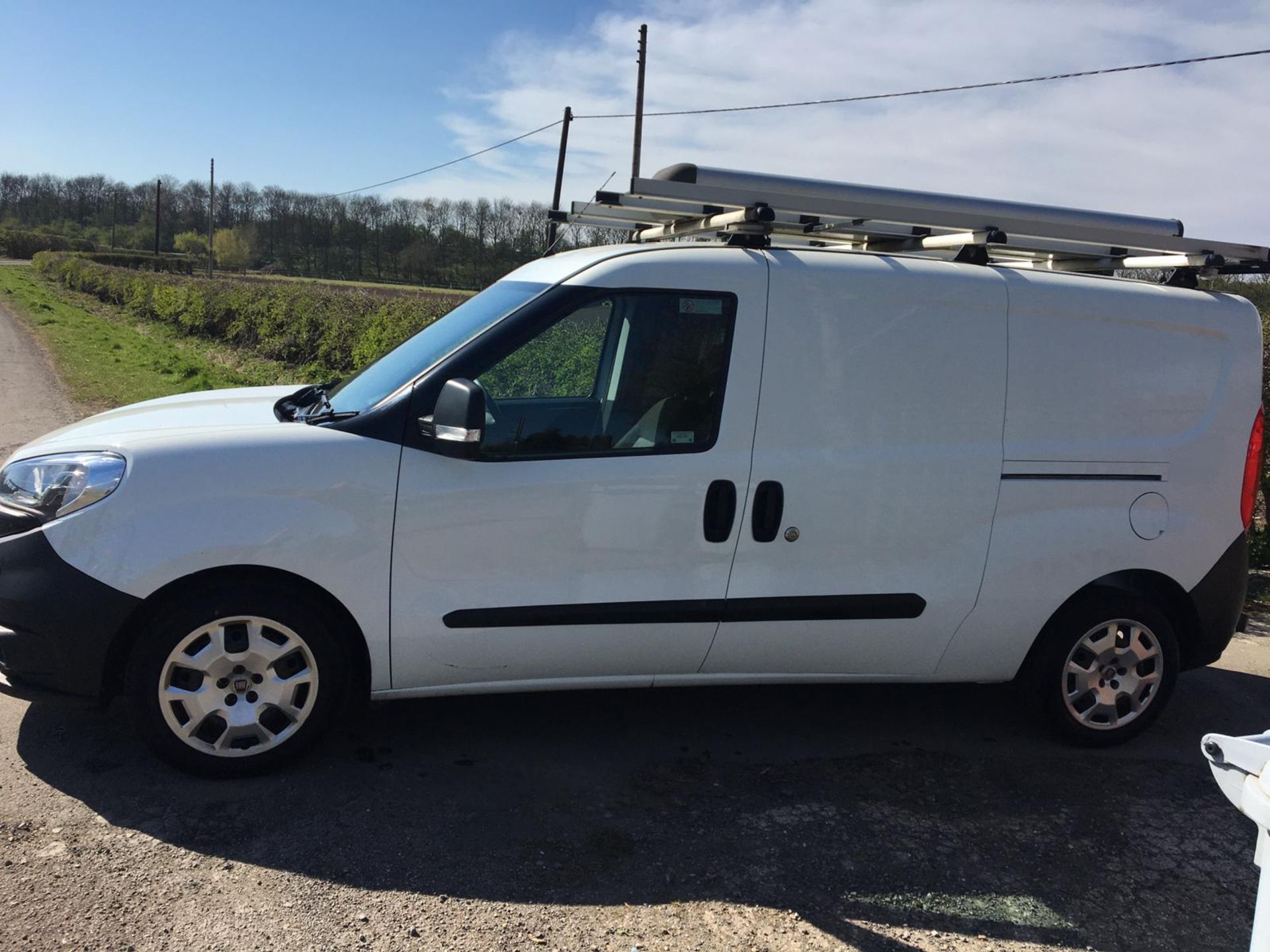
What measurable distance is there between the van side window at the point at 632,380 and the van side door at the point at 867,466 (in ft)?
0.73

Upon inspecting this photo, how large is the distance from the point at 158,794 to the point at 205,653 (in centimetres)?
51

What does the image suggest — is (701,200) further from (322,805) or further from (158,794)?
(158,794)

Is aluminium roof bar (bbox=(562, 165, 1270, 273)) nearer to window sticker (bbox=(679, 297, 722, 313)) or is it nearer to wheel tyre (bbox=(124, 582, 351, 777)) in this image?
window sticker (bbox=(679, 297, 722, 313))

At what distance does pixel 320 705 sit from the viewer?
12.1 ft

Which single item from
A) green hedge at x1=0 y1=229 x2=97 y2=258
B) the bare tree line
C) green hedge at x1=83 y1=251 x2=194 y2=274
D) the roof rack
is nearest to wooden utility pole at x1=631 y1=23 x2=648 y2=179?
the bare tree line

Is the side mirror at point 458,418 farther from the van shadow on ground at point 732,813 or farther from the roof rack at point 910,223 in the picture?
the van shadow on ground at point 732,813

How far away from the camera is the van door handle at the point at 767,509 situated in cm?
390

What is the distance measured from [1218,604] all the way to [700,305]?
268 cm

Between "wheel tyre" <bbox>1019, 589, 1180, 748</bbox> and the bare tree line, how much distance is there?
2.92m

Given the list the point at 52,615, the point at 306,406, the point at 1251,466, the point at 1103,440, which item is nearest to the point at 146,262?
the point at 306,406

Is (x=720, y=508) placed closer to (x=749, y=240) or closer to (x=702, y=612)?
(x=702, y=612)

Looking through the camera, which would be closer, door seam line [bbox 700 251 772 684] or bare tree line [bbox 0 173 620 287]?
door seam line [bbox 700 251 772 684]

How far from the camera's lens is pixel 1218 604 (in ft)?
14.9

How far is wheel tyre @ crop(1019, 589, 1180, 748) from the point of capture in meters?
4.39
